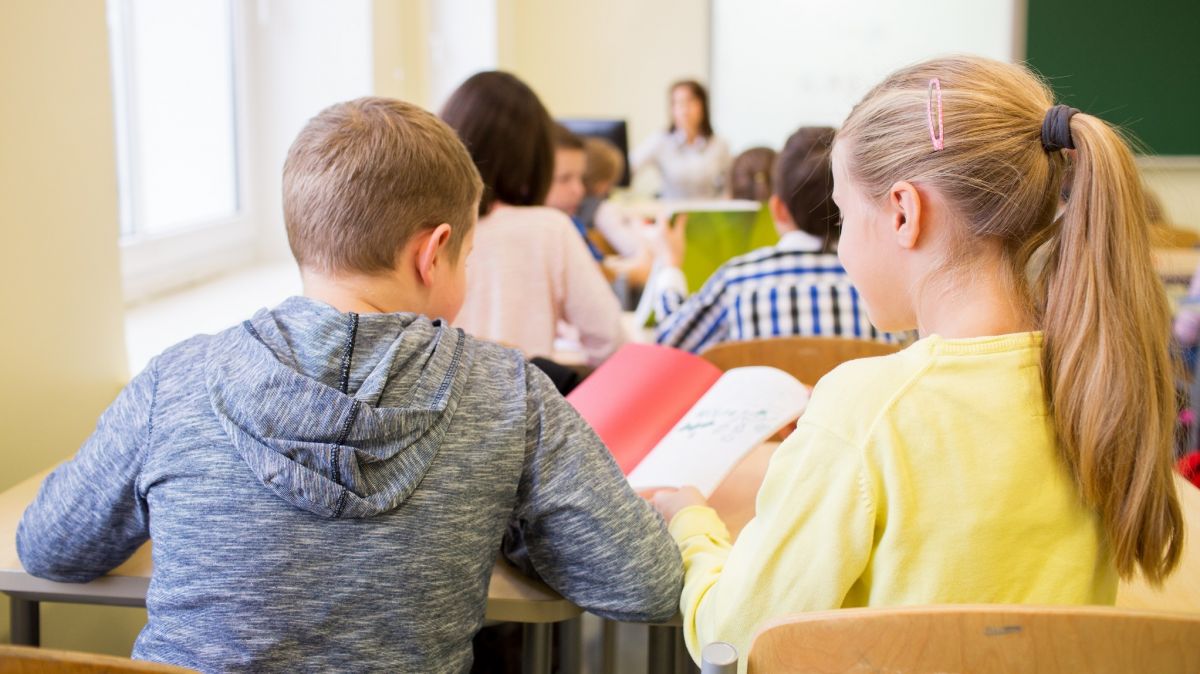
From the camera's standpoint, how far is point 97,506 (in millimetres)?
1064

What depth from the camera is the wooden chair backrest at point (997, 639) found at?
0.75 meters

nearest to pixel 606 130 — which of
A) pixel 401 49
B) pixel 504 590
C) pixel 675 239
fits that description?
pixel 401 49

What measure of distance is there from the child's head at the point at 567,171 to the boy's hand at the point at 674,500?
1817mm

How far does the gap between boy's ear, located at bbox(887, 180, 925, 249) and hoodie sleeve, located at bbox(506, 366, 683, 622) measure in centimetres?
34

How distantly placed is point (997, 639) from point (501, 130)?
58.9 inches

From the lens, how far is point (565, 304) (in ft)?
7.08

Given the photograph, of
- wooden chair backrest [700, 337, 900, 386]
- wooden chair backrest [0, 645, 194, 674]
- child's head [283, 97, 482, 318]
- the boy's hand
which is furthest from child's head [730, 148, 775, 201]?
wooden chair backrest [0, 645, 194, 674]

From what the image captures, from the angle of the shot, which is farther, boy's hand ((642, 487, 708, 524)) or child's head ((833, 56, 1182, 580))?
boy's hand ((642, 487, 708, 524))

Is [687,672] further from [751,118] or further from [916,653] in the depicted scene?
[751,118]

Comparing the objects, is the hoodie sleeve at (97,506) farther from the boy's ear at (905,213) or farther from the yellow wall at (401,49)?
the yellow wall at (401,49)

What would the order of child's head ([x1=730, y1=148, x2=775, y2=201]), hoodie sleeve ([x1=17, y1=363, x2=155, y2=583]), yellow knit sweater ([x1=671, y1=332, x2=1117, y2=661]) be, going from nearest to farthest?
yellow knit sweater ([x1=671, y1=332, x2=1117, y2=661]) → hoodie sleeve ([x1=17, y1=363, x2=155, y2=583]) → child's head ([x1=730, y1=148, x2=775, y2=201])

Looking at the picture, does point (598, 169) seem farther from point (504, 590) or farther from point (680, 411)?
point (504, 590)

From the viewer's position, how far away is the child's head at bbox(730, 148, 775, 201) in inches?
150

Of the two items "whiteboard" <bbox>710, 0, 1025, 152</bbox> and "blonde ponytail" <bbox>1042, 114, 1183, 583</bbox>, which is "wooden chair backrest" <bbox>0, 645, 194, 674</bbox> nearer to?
"blonde ponytail" <bbox>1042, 114, 1183, 583</bbox>
